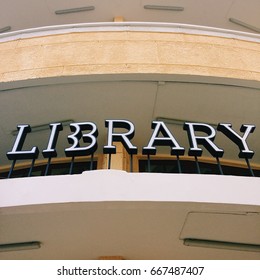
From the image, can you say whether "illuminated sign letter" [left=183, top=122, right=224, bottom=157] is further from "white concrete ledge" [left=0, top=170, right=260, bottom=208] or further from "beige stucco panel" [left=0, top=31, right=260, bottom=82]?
"beige stucco panel" [left=0, top=31, right=260, bottom=82]

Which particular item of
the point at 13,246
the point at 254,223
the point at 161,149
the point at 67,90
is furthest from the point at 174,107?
the point at 13,246

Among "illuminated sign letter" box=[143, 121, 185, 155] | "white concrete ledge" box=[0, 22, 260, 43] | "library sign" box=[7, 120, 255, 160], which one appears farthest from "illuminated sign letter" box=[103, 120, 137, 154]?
"white concrete ledge" box=[0, 22, 260, 43]

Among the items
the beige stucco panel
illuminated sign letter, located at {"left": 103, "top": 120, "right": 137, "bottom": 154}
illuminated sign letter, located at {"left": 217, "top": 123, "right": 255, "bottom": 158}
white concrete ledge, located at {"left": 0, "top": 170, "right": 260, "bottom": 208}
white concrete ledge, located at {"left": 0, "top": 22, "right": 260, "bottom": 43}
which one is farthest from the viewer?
white concrete ledge, located at {"left": 0, "top": 22, "right": 260, "bottom": 43}

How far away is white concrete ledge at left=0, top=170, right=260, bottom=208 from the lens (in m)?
4.79

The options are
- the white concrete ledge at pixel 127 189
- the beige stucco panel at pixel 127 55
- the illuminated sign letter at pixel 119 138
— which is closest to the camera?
the white concrete ledge at pixel 127 189

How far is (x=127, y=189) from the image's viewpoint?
4824 millimetres

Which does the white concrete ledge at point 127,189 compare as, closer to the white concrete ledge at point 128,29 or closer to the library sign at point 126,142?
the library sign at point 126,142

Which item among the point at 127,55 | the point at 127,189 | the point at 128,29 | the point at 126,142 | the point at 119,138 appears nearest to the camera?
the point at 127,189

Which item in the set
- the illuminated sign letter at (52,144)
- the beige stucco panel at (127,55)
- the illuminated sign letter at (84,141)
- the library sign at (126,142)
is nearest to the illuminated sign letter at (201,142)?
the library sign at (126,142)

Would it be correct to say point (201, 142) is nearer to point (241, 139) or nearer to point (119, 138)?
point (241, 139)

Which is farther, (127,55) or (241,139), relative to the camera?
(127,55)

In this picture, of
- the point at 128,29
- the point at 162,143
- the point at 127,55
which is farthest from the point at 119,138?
the point at 128,29

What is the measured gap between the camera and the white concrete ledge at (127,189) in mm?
4789

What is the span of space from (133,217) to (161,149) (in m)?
3.43
